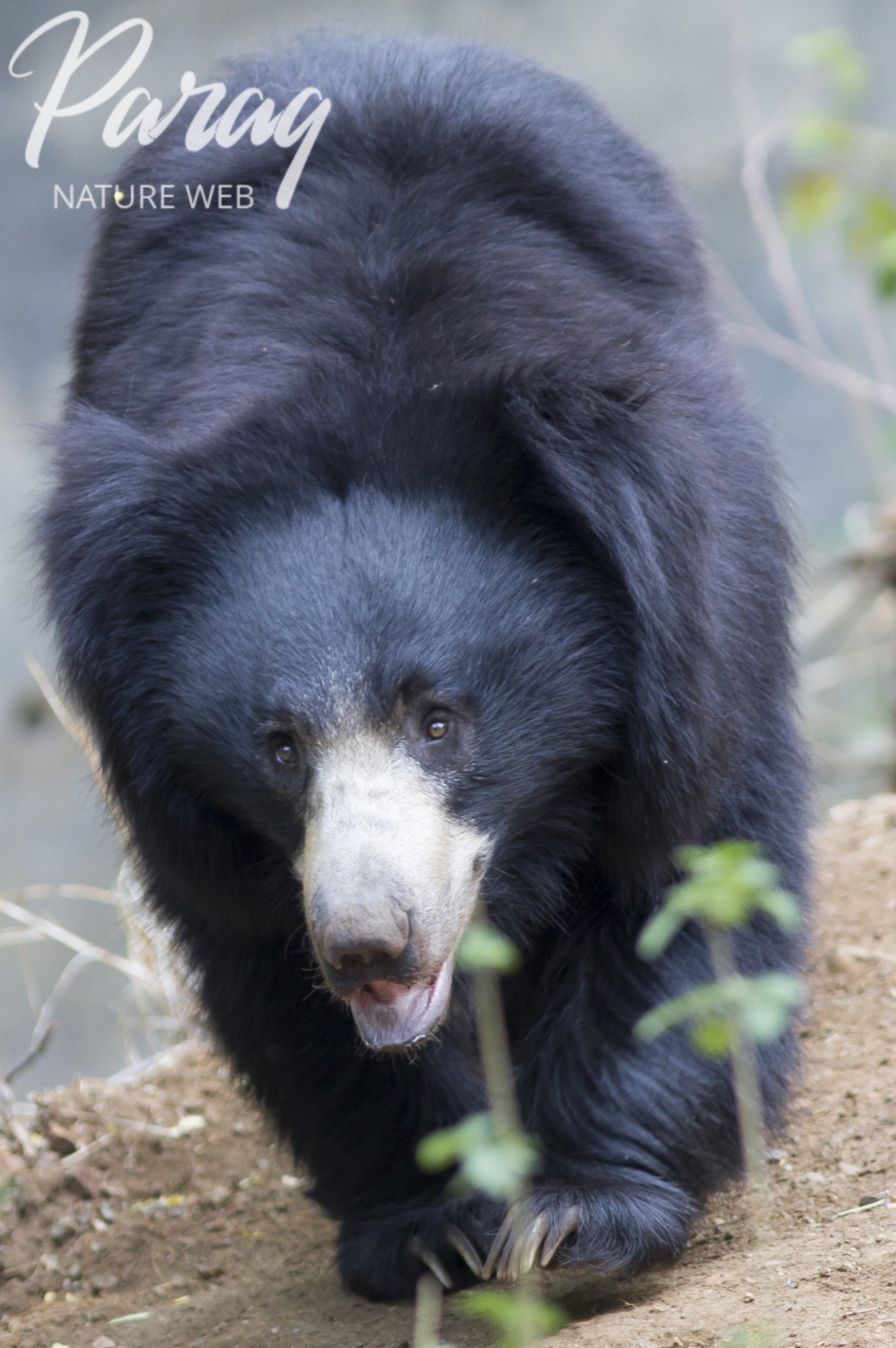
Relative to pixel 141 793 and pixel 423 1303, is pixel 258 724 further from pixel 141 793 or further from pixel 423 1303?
pixel 423 1303

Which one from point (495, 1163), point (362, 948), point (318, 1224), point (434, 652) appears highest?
point (434, 652)

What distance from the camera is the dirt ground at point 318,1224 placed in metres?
2.27

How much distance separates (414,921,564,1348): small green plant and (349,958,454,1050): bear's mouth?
0.08 meters

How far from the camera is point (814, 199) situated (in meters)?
2.85

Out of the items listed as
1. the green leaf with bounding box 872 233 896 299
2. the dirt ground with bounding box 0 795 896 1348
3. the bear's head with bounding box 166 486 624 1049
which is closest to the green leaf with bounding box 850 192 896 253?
the green leaf with bounding box 872 233 896 299

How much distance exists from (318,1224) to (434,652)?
149 centimetres

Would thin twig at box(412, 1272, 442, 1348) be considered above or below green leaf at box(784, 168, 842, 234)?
below

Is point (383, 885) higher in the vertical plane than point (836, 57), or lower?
lower

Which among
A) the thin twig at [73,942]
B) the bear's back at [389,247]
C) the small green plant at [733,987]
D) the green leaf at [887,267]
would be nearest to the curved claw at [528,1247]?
the small green plant at [733,987]

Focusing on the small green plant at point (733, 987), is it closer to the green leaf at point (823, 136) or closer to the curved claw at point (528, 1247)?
the curved claw at point (528, 1247)

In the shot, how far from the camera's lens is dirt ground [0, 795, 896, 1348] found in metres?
2.27

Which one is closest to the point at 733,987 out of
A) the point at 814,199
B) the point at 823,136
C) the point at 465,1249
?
the point at 465,1249

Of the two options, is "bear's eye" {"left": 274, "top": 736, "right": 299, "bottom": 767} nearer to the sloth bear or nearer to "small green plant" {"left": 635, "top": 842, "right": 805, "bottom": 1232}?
the sloth bear

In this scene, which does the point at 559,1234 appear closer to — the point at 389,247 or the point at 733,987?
the point at 733,987
